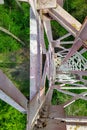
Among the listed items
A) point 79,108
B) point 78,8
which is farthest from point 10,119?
point 78,8

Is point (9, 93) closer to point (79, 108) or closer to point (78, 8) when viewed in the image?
point (78, 8)

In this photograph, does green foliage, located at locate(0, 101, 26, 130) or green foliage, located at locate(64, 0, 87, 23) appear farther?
green foliage, located at locate(0, 101, 26, 130)

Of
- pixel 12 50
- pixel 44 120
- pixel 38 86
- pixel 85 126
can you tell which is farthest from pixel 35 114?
pixel 12 50

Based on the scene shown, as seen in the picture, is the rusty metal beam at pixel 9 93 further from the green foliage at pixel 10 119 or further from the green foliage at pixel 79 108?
the green foliage at pixel 79 108

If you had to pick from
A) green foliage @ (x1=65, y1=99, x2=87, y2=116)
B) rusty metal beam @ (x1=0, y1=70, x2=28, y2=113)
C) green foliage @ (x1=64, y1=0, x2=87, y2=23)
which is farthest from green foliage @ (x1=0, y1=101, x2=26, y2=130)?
rusty metal beam @ (x1=0, y1=70, x2=28, y2=113)

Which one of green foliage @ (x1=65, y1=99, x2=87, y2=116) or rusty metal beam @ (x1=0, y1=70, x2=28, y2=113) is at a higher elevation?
rusty metal beam @ (x1=0, y1=70, x2=28, y2=113)

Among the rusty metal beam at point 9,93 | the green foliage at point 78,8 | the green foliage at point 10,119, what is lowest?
the green foliage at point 10,119

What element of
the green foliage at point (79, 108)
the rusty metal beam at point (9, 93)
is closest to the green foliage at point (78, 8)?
the green foliage at point (79, 108)

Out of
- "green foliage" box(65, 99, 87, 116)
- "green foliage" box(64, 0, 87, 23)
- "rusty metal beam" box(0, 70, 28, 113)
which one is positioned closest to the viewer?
"rusty metal beam" box(0, 70, 28, 113)

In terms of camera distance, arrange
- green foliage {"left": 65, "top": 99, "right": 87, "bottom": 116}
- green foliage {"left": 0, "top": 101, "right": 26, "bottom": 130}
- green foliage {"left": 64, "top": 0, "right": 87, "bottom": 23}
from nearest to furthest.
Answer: green foliage {"left": 64, "top": 0, "right": 87, "bottom": 23} → green foliage {"left": 0, "top": 101, "right": 26, "bottom": 130} → green foliage {"left": 65, "top": 99, "right": 87, "bottom": 116}

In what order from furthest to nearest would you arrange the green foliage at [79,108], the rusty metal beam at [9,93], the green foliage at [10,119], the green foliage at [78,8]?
the green foliage at [79,108] < the green foliage at [10,119] < the green foliage at [78,8] < the rusty metal beam at [9,93]

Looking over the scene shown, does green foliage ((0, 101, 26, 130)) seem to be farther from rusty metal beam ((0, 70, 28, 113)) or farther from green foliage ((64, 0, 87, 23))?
rusty metal beam ((0, 70, 28, 113))
